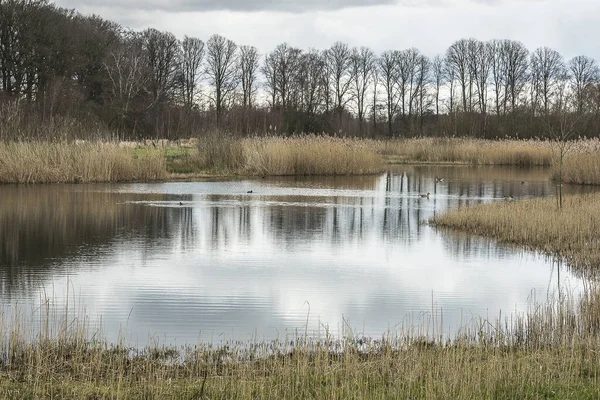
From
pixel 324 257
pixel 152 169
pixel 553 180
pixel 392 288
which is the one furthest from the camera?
pixel 553 180

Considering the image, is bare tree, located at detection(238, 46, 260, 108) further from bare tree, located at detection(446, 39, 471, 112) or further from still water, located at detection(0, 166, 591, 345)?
still water, located at detection(0, 166, 591, 345)

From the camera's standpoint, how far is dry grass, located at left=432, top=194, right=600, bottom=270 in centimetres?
1118

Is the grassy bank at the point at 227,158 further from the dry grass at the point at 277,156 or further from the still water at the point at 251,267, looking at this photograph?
the still water at the point at 251,267

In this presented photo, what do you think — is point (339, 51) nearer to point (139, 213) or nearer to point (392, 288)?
point (139, 213)

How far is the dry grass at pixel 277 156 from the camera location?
29656mm

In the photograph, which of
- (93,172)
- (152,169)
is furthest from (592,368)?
(152,169)

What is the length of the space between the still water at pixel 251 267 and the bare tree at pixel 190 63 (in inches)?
1751

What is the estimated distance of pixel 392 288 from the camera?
30.0 ft

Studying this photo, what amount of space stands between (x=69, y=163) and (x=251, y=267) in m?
15.1

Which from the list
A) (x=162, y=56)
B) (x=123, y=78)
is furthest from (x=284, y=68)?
(x=123, y=78)

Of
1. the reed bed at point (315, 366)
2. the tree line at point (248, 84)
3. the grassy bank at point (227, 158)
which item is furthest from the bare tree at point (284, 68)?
the reed bed at point (315, 366)

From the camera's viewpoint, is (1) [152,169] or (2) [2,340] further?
(1) [152,169]

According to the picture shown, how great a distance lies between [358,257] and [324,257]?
1.67 feet

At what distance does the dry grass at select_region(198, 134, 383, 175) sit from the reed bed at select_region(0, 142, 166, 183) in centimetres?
411
